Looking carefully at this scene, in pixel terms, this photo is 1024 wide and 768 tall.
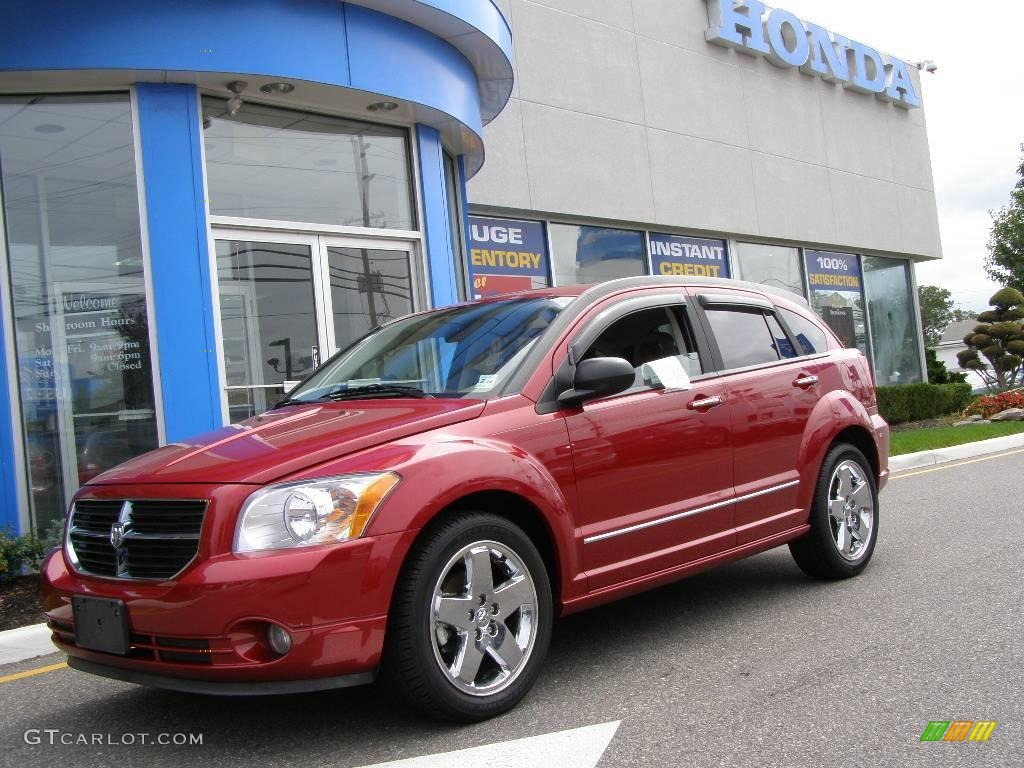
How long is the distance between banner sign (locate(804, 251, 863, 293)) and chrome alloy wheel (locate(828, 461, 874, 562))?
48.0 ft

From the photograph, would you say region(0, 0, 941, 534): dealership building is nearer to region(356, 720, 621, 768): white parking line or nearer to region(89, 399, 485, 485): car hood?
region(89, 399, 485, 485): car hood

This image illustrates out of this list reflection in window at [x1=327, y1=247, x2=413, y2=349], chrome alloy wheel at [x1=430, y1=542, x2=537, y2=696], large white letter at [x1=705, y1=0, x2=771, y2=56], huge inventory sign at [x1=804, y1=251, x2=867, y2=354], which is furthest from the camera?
huge inventory sign at [x1=804, y1=251, x2=867, y2=354]

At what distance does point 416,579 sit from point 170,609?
0.81 m

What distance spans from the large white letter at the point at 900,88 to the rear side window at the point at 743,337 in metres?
18.0

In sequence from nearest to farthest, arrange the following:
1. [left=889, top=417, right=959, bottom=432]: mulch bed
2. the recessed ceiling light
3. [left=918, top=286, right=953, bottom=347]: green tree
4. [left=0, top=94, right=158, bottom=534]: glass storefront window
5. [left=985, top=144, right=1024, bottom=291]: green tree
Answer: [left=0, top=94, right=158, bottom=534]: glass storefront window, the recessed ceiling light, [left=889, top=417, right=959, bottom=432]: mulch bed, [left=985, top=144, right=1024, bottom=291]: green tree, [left=918, top=286, right=953, bottom=347]: green tree

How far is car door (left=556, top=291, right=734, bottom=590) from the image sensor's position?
4.07m

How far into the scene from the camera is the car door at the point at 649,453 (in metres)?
4.07

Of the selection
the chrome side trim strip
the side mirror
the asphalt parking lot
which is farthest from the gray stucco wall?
the side mirror

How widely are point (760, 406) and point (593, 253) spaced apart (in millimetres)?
10601

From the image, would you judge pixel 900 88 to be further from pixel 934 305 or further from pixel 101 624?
pixel 934 305

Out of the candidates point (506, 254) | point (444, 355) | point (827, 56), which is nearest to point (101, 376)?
point (444, 355)

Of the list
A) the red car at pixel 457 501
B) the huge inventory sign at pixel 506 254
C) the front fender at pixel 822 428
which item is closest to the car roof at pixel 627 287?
the red car at pixel 457 501

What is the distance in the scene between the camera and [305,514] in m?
3.24

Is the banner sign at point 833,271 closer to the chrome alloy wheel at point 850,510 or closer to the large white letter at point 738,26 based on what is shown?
the large white letter at point 738,26
